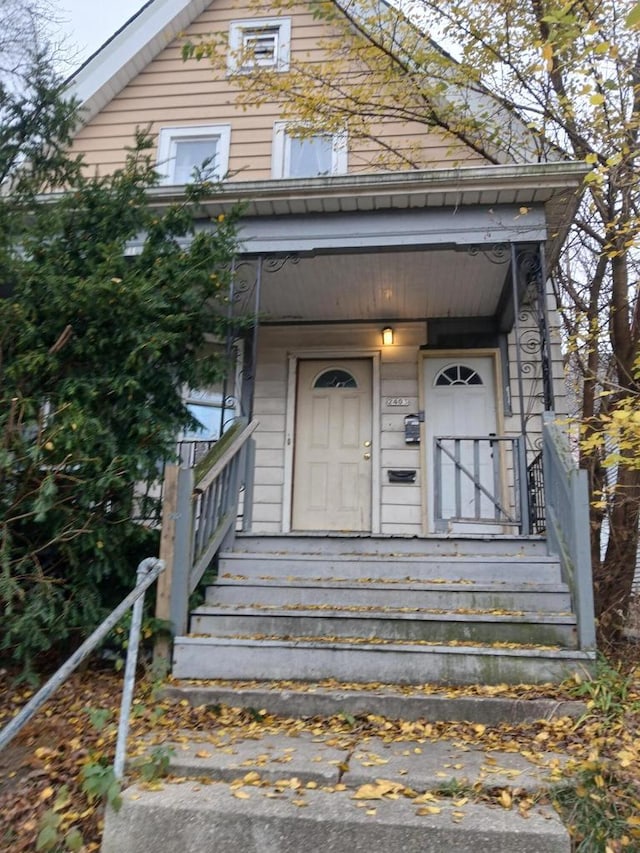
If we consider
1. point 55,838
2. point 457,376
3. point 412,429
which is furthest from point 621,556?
point 55,838

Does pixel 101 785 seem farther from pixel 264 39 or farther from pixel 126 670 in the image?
pixel 264 39

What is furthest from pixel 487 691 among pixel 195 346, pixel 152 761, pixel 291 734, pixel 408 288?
pixel 408 288

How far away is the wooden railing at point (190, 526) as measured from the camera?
360cm

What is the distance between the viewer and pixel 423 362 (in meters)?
6.70

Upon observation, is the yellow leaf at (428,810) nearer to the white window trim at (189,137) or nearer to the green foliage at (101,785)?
the green foliage at (101,785)

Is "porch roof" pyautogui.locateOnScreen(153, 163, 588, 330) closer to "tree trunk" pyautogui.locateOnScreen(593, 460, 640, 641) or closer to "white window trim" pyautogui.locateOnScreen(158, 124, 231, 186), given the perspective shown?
"tree trunk" pyautogui.locateOnScreen(593, 460, 640, 641)

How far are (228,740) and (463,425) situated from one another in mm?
4441

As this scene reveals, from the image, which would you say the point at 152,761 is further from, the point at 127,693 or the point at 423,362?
the point at 423,362

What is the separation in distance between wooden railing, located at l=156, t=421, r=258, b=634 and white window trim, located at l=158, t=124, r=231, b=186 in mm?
4678

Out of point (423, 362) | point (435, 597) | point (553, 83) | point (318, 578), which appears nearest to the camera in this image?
point (435, 597)

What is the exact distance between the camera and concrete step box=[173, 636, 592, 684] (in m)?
3.18

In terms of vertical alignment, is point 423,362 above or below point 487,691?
above

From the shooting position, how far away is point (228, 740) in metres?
2.80

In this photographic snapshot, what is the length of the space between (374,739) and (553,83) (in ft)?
19.4
